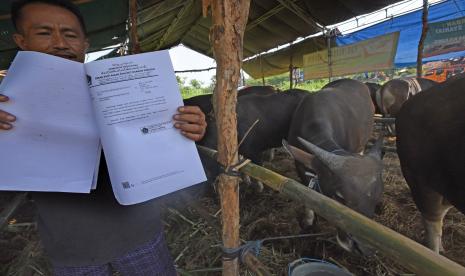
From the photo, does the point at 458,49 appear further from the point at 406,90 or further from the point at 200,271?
the point at 200,271

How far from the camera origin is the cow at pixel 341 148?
2514mm

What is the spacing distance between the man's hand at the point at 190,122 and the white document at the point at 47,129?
1.13ft

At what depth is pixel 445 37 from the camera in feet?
18.8

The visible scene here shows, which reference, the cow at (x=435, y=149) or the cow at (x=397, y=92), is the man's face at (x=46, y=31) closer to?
the cow at (x=435, y=149)

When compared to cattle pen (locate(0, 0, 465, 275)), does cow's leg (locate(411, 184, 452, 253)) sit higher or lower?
lower

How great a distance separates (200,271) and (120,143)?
188cm

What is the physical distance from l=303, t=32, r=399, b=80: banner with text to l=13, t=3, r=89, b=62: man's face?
6.76m

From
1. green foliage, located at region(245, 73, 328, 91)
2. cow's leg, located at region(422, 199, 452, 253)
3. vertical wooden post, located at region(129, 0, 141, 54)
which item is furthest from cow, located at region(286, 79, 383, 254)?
green foliage, located at region(245, 73, 328, 91)

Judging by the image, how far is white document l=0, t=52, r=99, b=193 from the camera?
975mm

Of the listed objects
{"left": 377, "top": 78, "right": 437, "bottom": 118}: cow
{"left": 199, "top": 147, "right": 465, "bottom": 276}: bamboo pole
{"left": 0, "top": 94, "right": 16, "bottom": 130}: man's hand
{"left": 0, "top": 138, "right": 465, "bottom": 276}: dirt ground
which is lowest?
{"left": 0, "top": 138, "right": 465, "bottom": 276}: dirt ground

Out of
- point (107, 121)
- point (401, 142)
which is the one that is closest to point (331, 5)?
point (401, 142)

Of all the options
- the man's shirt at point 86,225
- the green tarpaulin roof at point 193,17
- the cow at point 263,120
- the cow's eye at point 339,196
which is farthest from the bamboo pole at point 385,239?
the green tarpaulin roof at point 193,17

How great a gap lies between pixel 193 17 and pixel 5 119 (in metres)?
8.62

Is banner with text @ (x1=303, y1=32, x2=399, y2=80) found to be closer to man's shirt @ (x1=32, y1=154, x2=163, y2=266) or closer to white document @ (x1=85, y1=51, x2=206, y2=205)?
white document @ (x1=85, y1=51, x2=206, y2=205)
